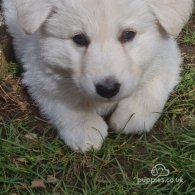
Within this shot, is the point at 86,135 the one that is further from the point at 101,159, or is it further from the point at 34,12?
the point at 34,12

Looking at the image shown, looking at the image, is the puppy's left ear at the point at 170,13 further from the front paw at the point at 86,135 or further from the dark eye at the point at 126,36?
the front paw at the point at 86,135

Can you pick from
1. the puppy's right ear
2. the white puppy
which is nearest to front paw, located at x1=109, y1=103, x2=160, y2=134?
the white puppy

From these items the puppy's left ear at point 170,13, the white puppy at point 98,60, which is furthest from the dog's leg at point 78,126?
the puppy's left ear at point 170,13

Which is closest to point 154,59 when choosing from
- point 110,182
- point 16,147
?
Answer: point 110,182

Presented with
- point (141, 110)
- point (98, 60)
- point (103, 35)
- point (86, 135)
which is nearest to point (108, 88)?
point (98, 60)

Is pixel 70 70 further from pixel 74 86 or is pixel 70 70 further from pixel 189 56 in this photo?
pixel 189 56

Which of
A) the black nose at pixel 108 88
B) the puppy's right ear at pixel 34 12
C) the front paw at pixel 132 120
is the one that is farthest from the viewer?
the front paw at pixel 132 120

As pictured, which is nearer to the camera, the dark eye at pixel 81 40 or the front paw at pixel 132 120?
the dark eye at pixel 81 40
